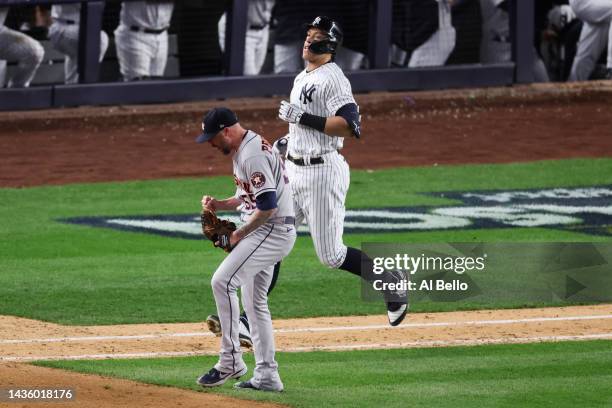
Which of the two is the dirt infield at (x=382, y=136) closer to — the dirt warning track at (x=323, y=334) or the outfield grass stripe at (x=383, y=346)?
the dirt warning track at (x=323, y=334)

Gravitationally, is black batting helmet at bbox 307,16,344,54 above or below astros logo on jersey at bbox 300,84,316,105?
above

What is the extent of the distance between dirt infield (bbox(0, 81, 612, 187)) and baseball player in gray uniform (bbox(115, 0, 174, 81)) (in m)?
0.73

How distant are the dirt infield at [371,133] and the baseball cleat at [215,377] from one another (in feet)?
28.9

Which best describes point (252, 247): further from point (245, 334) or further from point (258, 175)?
point (245, 334)

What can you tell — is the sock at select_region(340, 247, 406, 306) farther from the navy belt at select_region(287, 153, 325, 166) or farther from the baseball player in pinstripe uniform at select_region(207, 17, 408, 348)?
the navy belt at select_region(287, 153, 325, 166)

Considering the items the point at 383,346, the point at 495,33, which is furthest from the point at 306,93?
the point at 495,33

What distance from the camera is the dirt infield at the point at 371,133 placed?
17.2 m

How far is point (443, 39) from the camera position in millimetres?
19750

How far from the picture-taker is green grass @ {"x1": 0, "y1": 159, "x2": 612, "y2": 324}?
1080 cm

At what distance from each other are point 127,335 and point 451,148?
8.84 metres

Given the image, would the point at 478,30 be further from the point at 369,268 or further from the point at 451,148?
the point at 369,268

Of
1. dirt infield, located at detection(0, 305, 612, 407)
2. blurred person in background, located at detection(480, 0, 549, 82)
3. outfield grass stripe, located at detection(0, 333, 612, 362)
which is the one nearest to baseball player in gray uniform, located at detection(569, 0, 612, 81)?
blurred person in background, located at detection(480, 0, 549, 82)

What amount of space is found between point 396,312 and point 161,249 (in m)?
4.15

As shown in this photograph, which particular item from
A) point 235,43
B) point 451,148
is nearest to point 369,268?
point 451,148
